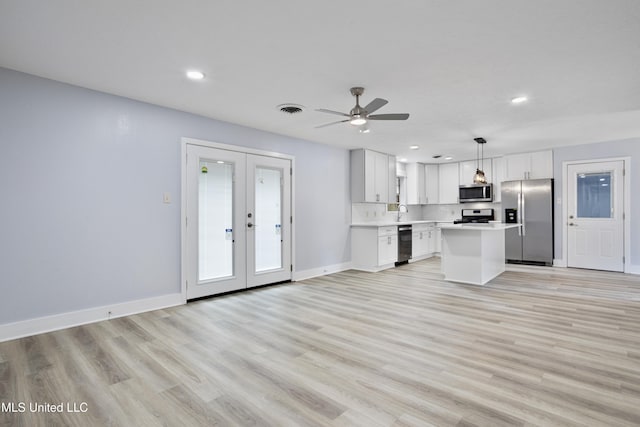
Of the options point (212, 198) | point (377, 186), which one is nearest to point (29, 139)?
point (212, 198)

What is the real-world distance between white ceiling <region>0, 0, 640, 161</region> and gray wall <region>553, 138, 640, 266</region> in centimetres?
217

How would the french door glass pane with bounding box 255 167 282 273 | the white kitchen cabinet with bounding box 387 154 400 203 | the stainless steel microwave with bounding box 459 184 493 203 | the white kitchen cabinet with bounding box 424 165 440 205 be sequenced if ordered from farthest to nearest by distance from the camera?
the white kitchen cabinet with bounding box 424 165 440 205, the stainless steel microwave with bounding box 459 184 493 203, the white kitchen cabinet with bounding box 387 154 400 203, the french door glass pane with bounding box 255 167 282 273

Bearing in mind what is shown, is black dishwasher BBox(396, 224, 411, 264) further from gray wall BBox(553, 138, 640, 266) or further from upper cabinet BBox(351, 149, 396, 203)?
gray wall BBox(553, 138, 640, 266)

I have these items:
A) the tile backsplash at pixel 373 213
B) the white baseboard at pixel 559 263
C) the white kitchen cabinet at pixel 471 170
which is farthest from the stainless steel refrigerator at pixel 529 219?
the tile backsplash at pixel 373 213

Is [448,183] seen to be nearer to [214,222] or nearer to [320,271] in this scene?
[320,271]

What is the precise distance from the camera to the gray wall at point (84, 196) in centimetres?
312

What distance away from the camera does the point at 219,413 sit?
194 cm

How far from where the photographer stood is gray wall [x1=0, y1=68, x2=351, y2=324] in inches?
123

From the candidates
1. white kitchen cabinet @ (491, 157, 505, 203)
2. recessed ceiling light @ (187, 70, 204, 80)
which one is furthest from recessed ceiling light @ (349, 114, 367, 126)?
white kitchen cabinet @ (491, 157, 505, 203)

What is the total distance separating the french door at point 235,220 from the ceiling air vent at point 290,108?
1.10 meters

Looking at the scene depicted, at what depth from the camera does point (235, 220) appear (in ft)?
15.9

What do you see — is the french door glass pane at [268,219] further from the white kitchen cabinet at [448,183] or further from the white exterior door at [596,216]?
the white exterior door at [596,216]

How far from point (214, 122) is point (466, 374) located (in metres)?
4.31

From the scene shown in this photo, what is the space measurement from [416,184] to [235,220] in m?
5.52
